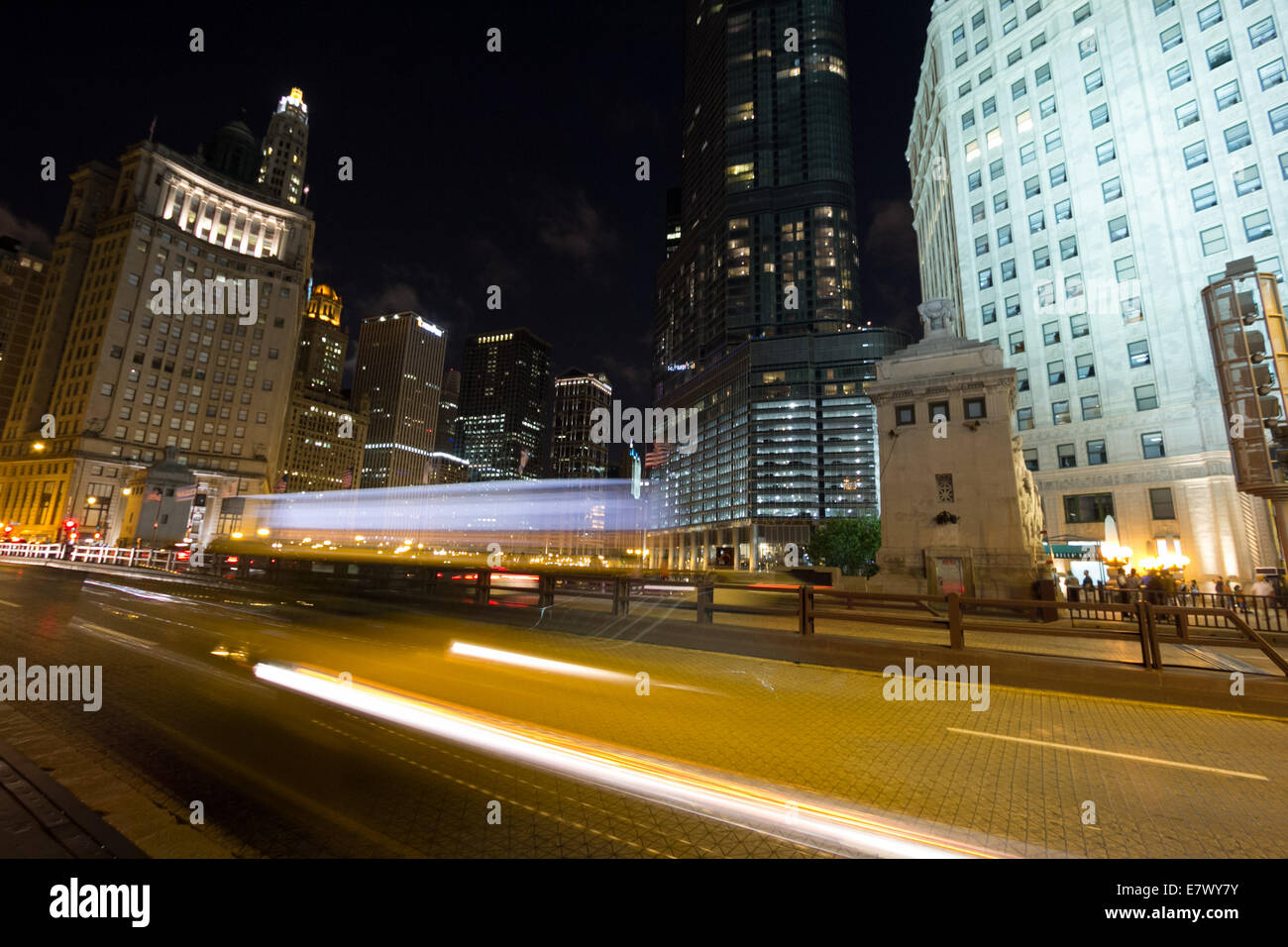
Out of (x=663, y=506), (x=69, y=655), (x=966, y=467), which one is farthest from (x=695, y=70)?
(x=69, y=655)

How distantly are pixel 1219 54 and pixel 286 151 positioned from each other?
183m

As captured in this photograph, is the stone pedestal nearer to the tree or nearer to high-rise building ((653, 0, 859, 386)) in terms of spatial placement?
the tree

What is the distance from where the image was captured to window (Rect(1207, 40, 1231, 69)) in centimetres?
3831

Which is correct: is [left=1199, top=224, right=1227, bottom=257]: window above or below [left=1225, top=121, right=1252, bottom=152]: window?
below

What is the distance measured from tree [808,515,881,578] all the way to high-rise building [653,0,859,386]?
10401 cm

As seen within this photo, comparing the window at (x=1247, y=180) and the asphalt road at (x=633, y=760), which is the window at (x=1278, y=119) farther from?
the asphalt road at (x=633, y=760)

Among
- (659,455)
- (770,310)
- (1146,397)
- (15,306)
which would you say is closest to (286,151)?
(15,306)

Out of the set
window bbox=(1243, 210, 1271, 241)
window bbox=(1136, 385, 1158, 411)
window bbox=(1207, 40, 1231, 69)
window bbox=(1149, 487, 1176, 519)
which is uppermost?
window bbox=(1207, 40, 1231, 69)

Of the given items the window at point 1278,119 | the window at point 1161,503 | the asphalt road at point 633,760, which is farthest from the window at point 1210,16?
the asphalt road at point 633,760

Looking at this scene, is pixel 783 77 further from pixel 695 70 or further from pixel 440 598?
pixel 440 598

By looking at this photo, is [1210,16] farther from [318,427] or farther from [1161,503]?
[318,427]

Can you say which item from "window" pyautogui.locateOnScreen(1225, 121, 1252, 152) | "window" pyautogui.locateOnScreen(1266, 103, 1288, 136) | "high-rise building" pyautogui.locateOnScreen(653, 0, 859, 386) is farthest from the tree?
"high-rise building" pyautogui.locateOnScreen(653, 0, 859, 386)

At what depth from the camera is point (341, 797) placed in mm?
4672
